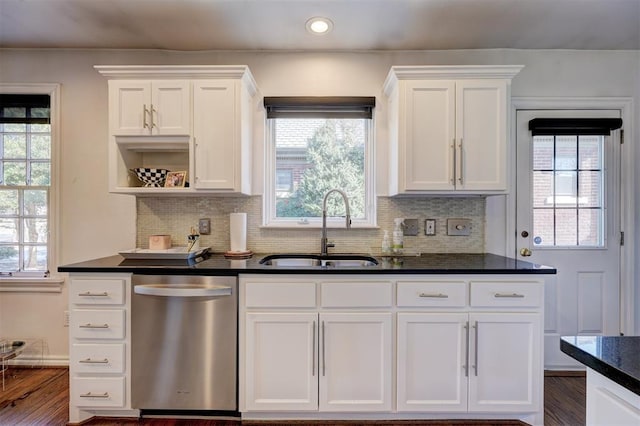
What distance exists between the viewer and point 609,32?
7.57 ft

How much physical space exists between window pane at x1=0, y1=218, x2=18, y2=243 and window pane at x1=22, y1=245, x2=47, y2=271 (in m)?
0.13

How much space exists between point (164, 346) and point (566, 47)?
3547 millimetres

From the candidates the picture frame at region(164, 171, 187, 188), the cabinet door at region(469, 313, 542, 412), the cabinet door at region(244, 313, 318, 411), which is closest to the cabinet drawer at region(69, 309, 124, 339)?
the cabinet door at region(244, 313, 318, 411)

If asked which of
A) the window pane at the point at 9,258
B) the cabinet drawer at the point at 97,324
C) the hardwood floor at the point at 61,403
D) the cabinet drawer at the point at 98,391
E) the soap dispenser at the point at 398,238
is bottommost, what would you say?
the hardwood floor at the point at 61,403

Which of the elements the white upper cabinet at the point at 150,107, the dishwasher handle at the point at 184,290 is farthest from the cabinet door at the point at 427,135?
the white upper cabinet at the point at 150,107

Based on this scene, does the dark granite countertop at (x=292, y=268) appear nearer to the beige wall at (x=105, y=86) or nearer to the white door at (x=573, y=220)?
the beige wall at (x=105, y=86)

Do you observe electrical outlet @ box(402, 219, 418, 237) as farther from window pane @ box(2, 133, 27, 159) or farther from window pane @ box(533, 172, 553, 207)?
window pane @ box(2, 133, 27, 159)

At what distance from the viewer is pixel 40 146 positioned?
8.45 feet

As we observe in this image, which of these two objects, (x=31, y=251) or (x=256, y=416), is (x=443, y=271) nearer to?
(x=256, y=416)

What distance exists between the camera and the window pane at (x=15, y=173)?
8.43 ft

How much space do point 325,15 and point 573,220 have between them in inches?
96.2

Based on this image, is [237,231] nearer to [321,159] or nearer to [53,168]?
[321,159]

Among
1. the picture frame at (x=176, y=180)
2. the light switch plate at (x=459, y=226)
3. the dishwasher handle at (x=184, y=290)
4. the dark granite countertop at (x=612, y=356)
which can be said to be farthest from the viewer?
the light switch plate at (x=459, y=226)

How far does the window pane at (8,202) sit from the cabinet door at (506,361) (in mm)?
3458
